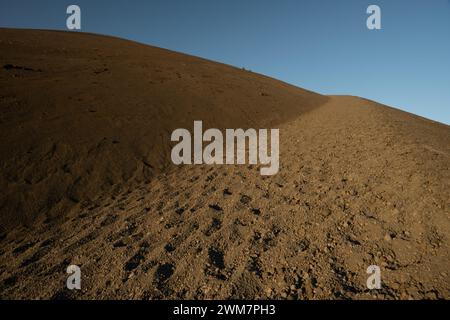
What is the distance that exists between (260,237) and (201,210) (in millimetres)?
1215

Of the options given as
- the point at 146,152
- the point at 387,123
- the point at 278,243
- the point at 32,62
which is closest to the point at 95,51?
the point at 32,62

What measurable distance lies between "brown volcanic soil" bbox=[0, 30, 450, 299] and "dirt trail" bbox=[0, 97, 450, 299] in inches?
0.7

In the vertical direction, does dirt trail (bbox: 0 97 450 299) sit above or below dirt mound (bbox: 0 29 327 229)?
below

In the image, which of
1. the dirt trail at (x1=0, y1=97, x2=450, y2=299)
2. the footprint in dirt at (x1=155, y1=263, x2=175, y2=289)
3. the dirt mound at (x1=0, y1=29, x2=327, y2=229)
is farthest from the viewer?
the dirt mound at (x1=0, y1=29, x2=327, y2=229)

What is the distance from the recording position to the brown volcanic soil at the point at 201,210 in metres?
3.15

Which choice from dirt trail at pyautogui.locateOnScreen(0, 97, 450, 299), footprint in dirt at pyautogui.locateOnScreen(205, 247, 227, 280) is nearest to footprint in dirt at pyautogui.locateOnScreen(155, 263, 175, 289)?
dirt trail at pyautogui.locateOnScreen(0, 97, 450, 299)

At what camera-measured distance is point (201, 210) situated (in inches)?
186

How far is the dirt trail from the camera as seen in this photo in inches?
120

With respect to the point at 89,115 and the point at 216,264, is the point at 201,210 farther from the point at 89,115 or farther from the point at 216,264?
the point at 89,115

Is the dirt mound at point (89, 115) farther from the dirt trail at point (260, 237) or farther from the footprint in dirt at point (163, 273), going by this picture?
the footprint in dirt at point (163, 273)

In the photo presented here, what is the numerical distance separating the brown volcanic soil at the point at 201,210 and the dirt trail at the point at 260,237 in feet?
0.06

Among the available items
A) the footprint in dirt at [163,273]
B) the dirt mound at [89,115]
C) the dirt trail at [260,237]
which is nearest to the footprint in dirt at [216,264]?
the dirt trail at [260,237]

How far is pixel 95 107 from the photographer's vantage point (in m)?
9.08

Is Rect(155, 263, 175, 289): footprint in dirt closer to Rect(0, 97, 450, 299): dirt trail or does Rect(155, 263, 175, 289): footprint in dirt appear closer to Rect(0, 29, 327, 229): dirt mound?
Rect(0, 97, 450, 299): dirt trail
